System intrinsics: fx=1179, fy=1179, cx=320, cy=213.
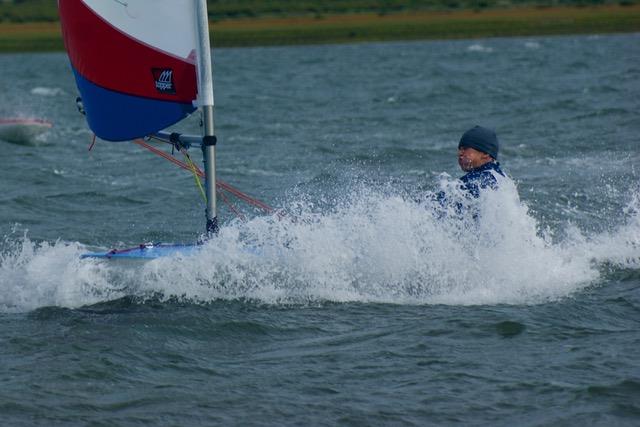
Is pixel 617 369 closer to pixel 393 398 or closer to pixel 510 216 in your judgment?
pixel 393 398

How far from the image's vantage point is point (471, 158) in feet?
35.6

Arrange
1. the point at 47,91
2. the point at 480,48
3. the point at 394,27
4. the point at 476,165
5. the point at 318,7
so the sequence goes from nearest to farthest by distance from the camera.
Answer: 1. the point at 476,165
2. the point at 47,91
3. the point at 480,48
4. the point at 394,27
5. the point at 318,7

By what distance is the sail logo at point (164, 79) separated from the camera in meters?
10.9

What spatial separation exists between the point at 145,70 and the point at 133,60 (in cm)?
17

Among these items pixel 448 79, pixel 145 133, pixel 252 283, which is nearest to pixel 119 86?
pixel 145 133

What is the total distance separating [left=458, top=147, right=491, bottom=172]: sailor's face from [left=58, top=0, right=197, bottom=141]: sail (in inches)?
101

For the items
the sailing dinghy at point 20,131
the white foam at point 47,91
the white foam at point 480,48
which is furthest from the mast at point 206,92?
the white foam at point 480,48

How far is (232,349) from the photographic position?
31.1ft

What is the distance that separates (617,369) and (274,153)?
14410mm

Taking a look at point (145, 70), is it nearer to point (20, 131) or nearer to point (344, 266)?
point (344, 266)

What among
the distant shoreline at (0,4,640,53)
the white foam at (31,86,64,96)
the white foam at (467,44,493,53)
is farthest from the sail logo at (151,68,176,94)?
the distant shoreline at (0,4,640,53)

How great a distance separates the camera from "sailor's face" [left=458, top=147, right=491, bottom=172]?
10.8 meters

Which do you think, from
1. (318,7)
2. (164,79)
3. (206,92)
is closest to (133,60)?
(164,79)

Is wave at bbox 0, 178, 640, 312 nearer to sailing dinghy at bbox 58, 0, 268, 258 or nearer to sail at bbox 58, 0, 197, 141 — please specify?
sailing dinghy at bbox 58, 0, 268, 258
